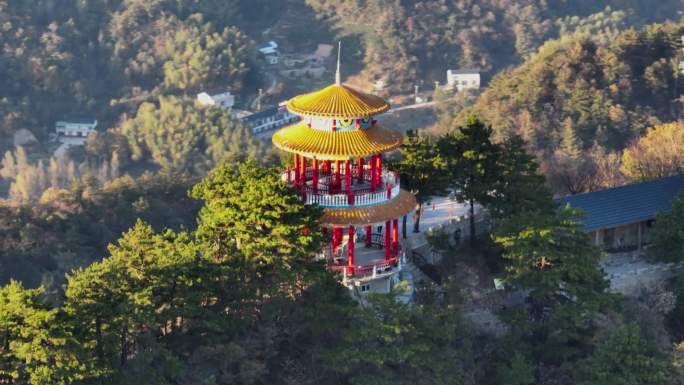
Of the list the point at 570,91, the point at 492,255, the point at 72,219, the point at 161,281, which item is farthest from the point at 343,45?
the point at 161,281

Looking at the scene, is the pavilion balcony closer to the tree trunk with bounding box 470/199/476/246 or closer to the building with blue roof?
the tree trunk with bounding box 470/199/476/246

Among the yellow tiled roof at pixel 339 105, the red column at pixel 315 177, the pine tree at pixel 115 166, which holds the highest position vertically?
the yellow tiled roof at pixel 339 105

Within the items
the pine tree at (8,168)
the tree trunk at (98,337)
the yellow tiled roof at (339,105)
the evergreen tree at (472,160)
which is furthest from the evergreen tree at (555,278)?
the pine tree at (8,168)

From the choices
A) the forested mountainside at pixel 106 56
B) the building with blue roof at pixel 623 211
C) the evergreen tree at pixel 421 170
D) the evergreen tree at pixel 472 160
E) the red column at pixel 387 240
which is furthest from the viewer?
the forested mountainside at pixel 106 56

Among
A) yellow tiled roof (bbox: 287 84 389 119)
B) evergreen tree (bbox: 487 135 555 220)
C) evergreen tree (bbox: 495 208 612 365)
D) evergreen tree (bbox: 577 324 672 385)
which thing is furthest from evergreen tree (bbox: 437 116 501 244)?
evergreen tree (bbox: 577 324 672 385)

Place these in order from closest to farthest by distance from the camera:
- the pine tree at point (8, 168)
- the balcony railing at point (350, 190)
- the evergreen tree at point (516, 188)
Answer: the balcony railing at point (350, 190) < the evergreen tree at point (516, 188) < the pine tree at point (8, 168)

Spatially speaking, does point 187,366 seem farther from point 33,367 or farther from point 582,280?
point 582,280

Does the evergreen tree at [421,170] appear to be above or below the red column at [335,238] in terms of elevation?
above

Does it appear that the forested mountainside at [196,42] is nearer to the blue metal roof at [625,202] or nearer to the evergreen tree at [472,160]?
the evergreen tree at [472,160]

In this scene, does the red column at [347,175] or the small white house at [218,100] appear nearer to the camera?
the red column at [347,175]
